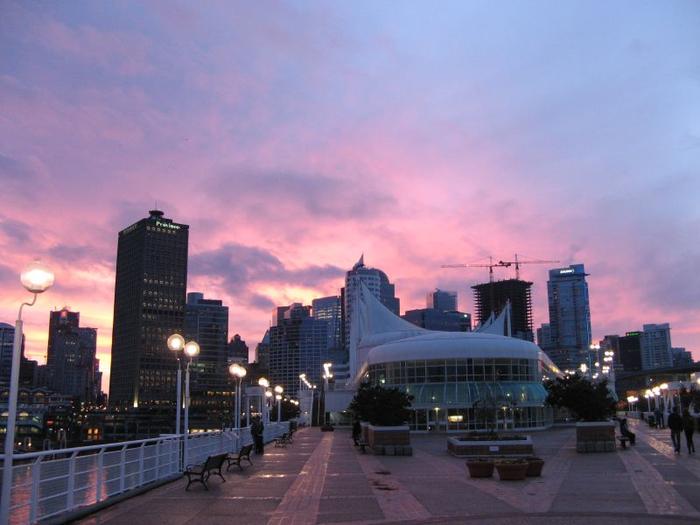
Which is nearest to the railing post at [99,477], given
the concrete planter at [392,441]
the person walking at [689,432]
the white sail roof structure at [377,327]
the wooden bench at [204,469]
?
the wooden bench at [204,469]

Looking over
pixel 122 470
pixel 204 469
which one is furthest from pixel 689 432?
pixel 122 470

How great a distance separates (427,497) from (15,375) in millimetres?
8497

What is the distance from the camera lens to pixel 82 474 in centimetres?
1248

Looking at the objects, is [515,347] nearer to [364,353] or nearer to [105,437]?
[364,353]

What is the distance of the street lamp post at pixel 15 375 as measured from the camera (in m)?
8.91

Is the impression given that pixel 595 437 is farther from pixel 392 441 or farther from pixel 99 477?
pixel 99 477

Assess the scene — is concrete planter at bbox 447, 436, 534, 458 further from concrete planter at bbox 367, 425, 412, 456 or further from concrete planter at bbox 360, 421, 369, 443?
concrete planter at bbox 360, 421, 369, 443

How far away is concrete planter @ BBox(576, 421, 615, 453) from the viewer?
2648 centimetres

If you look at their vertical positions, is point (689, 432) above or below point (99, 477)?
above

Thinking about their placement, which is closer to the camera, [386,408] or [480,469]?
[480,469]

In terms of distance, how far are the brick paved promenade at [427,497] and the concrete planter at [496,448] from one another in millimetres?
2208

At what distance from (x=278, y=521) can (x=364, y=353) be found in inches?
3556

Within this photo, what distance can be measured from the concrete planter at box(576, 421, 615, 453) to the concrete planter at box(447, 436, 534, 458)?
3.04 metres

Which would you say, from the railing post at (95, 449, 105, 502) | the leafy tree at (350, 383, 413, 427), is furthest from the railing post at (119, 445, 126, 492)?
the leafy tree at (350, 383, 413, 427)
